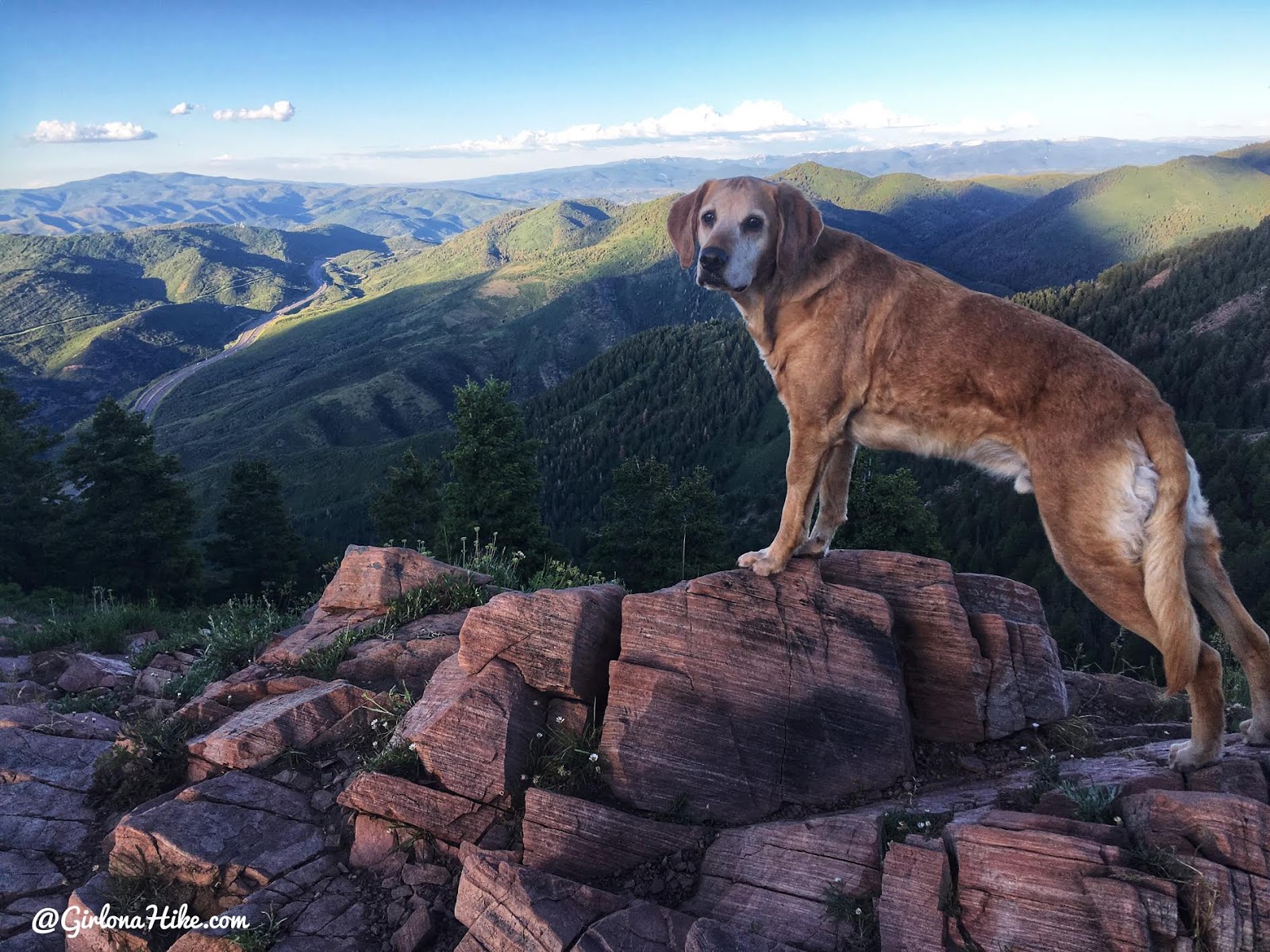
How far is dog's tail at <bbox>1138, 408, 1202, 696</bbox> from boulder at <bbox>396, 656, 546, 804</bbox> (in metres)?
5.35

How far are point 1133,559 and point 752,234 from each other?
4.19 metres

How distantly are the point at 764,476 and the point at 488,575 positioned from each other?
347 feet

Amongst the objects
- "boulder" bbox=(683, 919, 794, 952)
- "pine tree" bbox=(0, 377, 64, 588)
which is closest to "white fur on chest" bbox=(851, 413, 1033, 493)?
"boulder" bbox=(683, 919, 794, 952)

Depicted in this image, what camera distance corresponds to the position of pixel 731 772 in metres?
6.55

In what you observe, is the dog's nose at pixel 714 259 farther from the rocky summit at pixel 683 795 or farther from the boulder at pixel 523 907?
the boulder at pixel 523 907

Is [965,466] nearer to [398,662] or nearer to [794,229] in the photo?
[794,229]

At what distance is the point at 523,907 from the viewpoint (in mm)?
5340

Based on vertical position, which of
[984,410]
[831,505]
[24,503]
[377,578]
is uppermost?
[984,410]

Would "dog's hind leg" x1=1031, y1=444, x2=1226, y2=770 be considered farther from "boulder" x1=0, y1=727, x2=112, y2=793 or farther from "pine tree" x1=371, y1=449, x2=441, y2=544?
"pine tree" x1=371, y1=449, x2=441, y2=544

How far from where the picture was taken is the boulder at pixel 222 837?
6164mm

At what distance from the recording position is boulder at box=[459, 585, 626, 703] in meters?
7.30

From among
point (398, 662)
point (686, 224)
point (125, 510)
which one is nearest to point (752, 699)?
point (398, 662)

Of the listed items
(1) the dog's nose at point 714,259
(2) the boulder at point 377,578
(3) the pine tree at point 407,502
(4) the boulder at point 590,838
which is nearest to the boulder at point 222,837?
(4) the boulder at point 590,838

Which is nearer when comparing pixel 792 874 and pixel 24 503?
pixel 792 874
